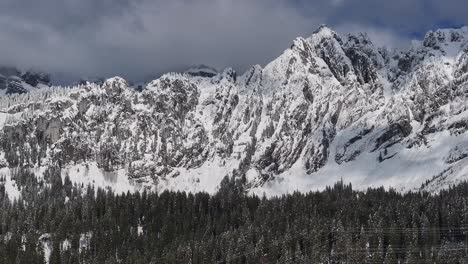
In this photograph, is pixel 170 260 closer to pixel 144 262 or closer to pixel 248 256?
pixel 144 262

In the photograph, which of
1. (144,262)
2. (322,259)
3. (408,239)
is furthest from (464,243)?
(144,262)

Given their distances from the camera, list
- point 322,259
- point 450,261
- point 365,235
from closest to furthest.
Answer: point 450,261 < point 322,259 < point 365,235

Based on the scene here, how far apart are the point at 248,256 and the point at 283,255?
1325cm

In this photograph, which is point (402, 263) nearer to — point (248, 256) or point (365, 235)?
point (365, 235)

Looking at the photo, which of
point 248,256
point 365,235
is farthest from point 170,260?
point 365,235

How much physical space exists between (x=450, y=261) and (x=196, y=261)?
68323 millimetres

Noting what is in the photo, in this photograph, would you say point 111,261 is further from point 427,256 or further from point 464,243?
point 464,243

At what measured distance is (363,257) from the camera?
176625 millimetres

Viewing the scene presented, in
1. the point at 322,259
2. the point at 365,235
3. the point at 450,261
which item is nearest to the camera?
the point at 450,261

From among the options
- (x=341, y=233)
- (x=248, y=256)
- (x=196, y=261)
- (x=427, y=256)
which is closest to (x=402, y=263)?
(x=427, y=256)

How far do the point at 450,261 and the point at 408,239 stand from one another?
95.3 ft

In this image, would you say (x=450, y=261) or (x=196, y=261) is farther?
(x=196, y=261)

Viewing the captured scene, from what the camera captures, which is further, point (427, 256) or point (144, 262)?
point (144, 262)

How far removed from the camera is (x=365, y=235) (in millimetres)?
196000
